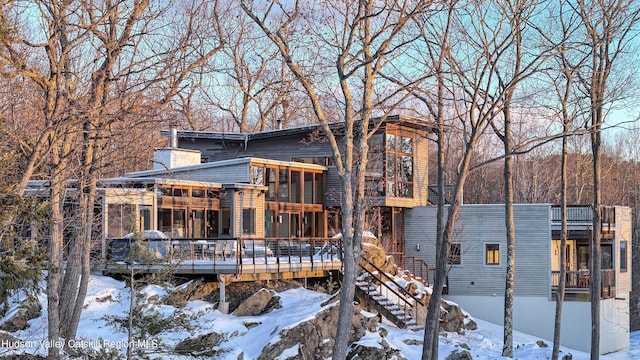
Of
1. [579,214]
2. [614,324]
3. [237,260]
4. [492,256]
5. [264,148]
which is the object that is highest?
[264,148]

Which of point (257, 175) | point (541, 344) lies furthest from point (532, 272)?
point (257, 175)

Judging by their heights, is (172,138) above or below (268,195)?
above

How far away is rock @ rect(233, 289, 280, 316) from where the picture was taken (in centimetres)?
2053

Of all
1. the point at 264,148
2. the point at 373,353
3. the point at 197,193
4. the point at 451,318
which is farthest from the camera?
the point at 264,148

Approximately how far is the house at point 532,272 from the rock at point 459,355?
25.7ft

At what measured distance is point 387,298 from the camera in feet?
76.8

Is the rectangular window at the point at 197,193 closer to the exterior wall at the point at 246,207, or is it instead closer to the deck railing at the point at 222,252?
the exterior wall at the point at 246,207

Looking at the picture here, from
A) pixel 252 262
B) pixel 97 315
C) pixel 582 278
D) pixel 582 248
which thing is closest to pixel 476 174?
pixel 582 248

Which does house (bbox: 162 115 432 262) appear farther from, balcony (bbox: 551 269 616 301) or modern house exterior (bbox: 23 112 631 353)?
balcony (bbox: 551 269 616 301)

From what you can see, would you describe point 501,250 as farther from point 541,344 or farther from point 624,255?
point 624,255

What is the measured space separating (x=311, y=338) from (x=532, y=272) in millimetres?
12867

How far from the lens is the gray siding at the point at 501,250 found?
93.1 feet

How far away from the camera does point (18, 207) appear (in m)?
9.88

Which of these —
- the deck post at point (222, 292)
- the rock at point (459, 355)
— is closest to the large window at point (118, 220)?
the deck post at point (222, 292)
